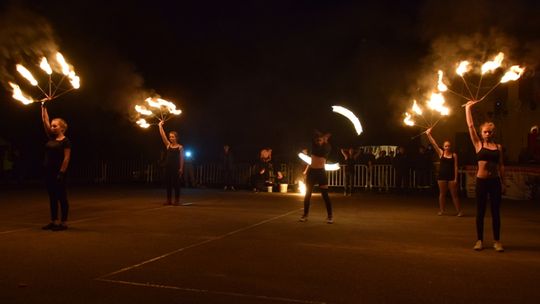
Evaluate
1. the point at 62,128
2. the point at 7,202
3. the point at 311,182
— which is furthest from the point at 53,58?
the point at 311,182

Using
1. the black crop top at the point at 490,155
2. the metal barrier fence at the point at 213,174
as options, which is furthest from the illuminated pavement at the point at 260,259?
the metal barrier fence at the point at 213,174

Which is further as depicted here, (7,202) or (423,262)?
(7,202)

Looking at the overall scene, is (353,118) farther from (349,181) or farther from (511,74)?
(511,74)

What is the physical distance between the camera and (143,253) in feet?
23.3

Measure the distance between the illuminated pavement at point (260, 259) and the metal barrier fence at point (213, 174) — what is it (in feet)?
30.3

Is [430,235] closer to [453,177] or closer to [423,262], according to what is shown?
[423,262]

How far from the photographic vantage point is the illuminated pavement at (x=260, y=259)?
5.21 metres

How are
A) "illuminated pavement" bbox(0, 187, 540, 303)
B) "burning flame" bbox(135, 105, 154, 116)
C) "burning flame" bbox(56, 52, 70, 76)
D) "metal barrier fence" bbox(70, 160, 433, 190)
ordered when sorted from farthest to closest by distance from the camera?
1. "metal barrier fence" bbox(70, 160, 433, 190)
2. "burning flame" bbox(135, 105, 154, 116)
3. "burning flame" bbox(56, 52, 70, 76)
4. "illuminated pavement" bbox(0, 187, 540, 303)

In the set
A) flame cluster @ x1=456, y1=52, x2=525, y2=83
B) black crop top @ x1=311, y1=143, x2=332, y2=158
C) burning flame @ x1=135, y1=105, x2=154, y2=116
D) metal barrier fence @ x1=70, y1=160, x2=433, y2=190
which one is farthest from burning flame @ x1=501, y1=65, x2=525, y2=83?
metal barrier fence @ x1=70, y1=160, x2=433, y2=190

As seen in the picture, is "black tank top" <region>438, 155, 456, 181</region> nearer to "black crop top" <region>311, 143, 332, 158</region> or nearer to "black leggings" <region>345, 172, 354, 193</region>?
"black crop top" <region>311, 143, 332, 158</region>

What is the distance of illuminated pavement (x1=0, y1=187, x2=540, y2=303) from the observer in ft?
17.1

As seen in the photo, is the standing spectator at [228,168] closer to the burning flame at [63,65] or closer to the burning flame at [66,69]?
the burning flame at [66,69]

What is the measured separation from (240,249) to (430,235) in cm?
388

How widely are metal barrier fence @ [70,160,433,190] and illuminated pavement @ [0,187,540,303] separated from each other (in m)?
9.25
